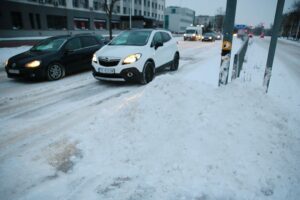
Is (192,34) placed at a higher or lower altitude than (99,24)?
lower

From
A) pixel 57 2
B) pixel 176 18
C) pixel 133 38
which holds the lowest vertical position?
pixel 133 38

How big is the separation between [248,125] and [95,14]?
165ft

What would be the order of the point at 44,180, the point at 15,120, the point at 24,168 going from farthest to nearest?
1. the point at 15,120
2. the point at 24,168
3. the point at 44,180

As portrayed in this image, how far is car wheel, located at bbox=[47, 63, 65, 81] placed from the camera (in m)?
8.35

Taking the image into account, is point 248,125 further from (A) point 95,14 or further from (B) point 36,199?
(A) point 95,14

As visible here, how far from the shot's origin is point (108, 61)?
7426mm

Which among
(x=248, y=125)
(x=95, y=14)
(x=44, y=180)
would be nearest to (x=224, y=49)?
(x=248, y=125)

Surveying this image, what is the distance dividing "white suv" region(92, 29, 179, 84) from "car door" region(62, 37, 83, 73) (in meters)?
1.58

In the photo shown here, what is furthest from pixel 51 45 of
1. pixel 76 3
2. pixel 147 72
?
pixel 76 3

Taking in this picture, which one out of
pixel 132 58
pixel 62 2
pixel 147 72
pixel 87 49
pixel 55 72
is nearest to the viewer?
pixel 132 58

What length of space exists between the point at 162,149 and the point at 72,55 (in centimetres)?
688

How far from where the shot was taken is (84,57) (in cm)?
966

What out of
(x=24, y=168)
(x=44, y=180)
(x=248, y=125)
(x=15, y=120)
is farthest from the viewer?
(x=15, y=120)

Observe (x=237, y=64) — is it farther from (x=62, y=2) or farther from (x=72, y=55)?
(x=62, y=2)
